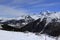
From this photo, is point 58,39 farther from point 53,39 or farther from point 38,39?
point 38,39

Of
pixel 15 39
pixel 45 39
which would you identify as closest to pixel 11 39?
pixel 15 39

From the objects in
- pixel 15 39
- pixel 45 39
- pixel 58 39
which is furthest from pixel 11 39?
pixel 58 39

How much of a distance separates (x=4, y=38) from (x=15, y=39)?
0.65m

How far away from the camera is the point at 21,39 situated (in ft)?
36.2

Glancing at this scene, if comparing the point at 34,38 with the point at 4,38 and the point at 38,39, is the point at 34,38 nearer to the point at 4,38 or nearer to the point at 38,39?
the point at 38,39

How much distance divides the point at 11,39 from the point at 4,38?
1.64 ft

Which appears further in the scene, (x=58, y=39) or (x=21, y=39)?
(x=58, y=39)

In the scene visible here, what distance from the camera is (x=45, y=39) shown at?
11.5 m

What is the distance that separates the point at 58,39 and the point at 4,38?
130 inches

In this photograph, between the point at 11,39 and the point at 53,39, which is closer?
the point at 11,39

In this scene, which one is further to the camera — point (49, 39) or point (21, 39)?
point (49, 39)

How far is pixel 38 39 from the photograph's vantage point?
11281mm

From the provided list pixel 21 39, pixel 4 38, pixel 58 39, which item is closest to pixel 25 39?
pixel 21 39

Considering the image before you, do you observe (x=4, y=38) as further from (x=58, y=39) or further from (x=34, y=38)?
(x=58, y=39)
